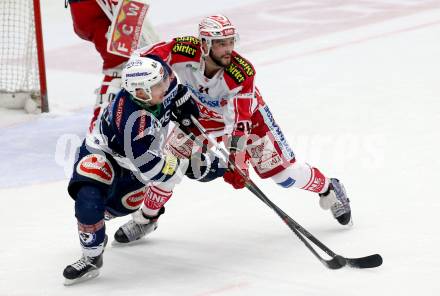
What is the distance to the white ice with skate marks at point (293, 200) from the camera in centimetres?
511

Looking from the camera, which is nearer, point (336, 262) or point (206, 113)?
point (336, 262)

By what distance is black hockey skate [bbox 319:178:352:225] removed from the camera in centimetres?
574

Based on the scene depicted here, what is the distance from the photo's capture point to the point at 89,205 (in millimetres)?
4996

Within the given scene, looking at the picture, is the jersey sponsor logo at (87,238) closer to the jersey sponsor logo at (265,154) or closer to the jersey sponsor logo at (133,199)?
the jersey sponsor logo at (133,199)

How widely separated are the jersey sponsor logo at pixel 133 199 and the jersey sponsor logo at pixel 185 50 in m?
0.82

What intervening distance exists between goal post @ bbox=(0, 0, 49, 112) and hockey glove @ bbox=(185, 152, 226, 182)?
11.4 feet

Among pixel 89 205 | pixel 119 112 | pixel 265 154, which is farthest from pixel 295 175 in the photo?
pixel 89 205

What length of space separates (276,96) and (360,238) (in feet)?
10.4

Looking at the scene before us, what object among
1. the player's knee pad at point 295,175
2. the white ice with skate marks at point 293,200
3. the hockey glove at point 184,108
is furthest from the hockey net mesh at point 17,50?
the player's knee pad at point 295,175

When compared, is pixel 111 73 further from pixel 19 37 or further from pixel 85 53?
pixel 85 53

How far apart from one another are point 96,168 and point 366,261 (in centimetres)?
141

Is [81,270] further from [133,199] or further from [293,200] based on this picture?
[293,200]

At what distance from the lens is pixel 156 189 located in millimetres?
5531

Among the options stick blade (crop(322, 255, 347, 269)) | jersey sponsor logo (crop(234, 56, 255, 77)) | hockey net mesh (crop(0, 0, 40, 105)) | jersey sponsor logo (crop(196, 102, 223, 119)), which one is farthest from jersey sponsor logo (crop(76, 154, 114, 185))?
hockey net mesh (crop(0, 0, 40, 105))
